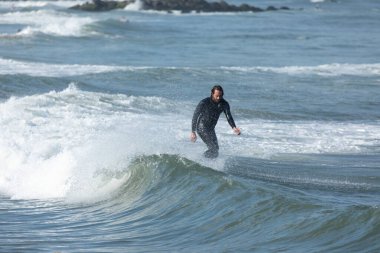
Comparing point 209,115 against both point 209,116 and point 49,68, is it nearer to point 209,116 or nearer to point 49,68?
point 209,116

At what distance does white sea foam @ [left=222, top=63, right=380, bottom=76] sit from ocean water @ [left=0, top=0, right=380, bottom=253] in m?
0.07

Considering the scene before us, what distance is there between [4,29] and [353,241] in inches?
1803

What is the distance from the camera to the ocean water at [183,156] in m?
10.3

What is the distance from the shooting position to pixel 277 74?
104ft

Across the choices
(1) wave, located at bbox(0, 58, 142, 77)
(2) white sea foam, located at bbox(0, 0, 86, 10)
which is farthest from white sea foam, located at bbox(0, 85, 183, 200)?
(2) white sea foam, located at bbox(0, 0, 86, 10)

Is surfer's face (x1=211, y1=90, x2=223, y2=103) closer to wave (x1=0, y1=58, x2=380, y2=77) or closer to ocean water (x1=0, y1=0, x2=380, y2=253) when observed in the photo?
ocean water (x1=0, y1=0, x2=380, y2=253)

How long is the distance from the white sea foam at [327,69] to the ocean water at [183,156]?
73 millimetres

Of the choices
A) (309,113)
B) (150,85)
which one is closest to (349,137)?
(309,113)

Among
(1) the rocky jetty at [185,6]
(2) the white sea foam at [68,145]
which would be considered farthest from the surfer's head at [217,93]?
(1) the rocky jetty at [185,6]

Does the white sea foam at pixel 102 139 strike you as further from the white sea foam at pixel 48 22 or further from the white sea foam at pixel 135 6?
the white sea foam at pixel 135 6

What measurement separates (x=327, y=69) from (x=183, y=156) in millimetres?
19656

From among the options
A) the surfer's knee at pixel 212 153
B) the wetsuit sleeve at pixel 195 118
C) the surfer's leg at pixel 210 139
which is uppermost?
the wetsuit sleeve at pixel 195 118

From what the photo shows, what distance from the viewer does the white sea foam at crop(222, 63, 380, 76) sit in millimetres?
32094

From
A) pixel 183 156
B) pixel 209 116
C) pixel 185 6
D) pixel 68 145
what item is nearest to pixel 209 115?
pixel 209 116
